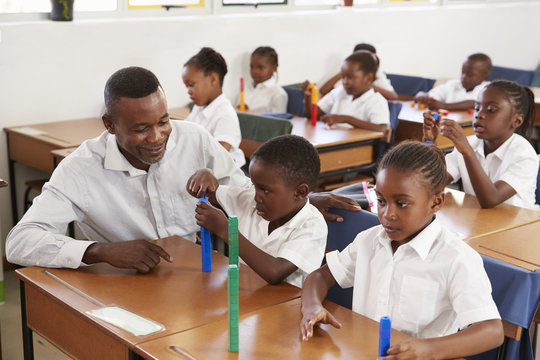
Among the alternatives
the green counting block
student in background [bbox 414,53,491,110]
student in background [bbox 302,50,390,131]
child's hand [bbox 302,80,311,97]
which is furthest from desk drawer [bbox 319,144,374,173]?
the green counting block

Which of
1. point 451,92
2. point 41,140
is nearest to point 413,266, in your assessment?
point 41,140

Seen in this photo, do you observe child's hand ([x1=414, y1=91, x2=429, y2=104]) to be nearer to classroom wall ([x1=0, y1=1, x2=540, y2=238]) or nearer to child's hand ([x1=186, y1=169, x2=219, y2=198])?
classroom wall ([x1=0, y1=1, x2=540, y2=238])

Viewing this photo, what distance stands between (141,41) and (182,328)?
3.29 meters

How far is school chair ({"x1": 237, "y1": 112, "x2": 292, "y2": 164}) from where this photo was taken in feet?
11.8

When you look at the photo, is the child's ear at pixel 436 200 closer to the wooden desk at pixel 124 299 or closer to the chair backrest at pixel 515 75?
the wooden desk at pixel 124 299

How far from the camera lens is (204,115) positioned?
3748 mm

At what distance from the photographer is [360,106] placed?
4.54 meters

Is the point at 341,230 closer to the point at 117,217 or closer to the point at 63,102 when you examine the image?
the point at 117,217

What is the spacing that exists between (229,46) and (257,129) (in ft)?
4.87

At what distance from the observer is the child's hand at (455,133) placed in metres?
2.59

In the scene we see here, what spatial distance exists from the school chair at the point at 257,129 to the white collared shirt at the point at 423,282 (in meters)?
1.91

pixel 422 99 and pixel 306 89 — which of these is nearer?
pixel 306 89

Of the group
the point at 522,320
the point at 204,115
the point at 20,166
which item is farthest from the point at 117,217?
the point at 20,166

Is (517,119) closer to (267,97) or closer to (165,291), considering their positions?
Answer: (165,291)
